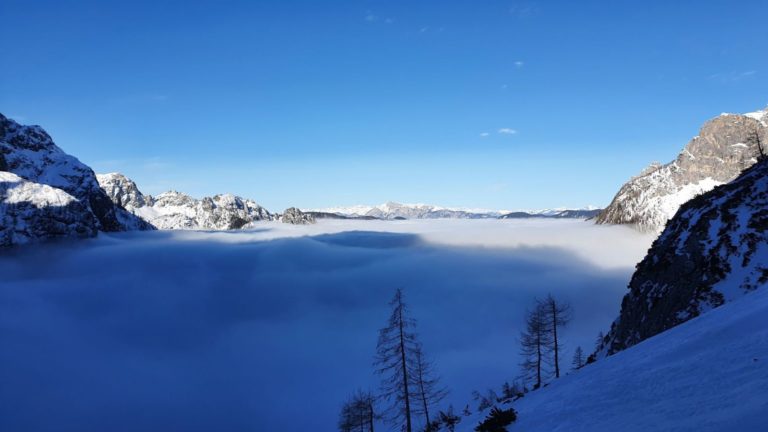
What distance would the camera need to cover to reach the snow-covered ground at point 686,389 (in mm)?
6664

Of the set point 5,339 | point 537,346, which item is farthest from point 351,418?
point 5,339

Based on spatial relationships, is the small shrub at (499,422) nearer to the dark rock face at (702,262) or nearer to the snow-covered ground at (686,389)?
the snow-covered ground at (686,389)

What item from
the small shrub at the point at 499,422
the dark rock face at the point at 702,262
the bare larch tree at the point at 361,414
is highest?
the dark rock face at the point at 702,262

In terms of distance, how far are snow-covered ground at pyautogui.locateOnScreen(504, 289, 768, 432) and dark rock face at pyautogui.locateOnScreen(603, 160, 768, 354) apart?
60.2 feet

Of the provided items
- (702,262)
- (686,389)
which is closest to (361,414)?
(702,262)

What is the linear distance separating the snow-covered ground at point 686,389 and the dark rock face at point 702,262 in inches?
722

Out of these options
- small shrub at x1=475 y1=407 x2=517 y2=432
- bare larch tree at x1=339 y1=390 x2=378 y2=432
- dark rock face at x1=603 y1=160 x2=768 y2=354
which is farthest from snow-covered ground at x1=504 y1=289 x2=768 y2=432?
bare larch tree at x1=339 y1=390 x2=378 y2=432

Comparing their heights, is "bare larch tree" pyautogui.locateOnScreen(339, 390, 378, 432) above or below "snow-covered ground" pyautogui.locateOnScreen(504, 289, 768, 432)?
below

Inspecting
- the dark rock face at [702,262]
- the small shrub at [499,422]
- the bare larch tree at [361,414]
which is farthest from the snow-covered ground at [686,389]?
the bare larch tree at [361,414]

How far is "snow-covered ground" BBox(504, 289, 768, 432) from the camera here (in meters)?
6.66

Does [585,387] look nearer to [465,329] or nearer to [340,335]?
[465,329]

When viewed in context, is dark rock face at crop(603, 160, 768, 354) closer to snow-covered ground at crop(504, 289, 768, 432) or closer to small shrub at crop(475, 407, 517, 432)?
snow-covered ground at crop(504, 289, 768, 432)

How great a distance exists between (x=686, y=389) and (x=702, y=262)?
28919 mm

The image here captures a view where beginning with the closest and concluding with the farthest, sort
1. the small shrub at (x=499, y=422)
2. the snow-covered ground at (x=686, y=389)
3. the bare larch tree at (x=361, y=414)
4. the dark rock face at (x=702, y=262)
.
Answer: the snow-covered ground at (x=686, y=389) < the small shrub at (x=499, y=422) < the dark rock face at (x=702, y=262) < the bare larch tree at (x=361, y=414)
